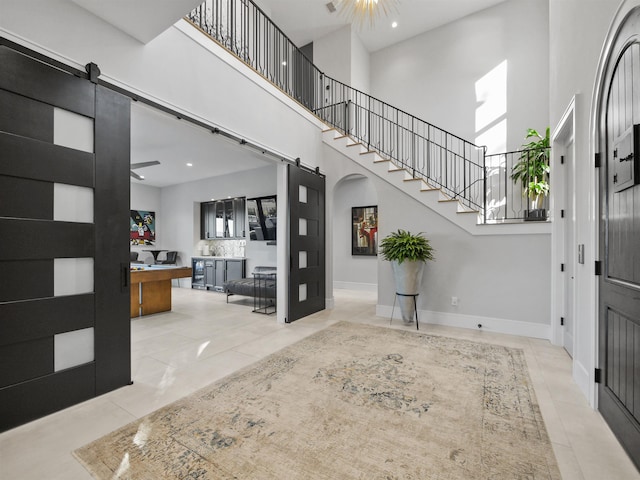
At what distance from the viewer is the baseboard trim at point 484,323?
162 inches

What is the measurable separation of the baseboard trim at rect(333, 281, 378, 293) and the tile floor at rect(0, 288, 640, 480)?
2.83 m

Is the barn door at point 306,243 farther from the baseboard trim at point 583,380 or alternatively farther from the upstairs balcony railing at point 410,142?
the baseboard trim at point 583,380

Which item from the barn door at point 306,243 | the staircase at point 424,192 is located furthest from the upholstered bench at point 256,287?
the staircase at point 424,192

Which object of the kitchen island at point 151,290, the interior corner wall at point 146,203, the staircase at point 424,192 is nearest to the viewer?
the staircase at point 424,192

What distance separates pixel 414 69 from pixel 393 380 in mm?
7750

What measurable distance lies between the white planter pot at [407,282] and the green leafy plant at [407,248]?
101mm

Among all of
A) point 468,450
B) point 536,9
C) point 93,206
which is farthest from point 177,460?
point 536,9

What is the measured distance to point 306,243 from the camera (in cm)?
523

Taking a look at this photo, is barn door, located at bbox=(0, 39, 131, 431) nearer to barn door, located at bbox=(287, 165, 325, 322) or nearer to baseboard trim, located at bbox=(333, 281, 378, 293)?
barn door, located at bbox=(287, 165, 325, 322)

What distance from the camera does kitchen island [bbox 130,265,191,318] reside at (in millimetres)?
5150

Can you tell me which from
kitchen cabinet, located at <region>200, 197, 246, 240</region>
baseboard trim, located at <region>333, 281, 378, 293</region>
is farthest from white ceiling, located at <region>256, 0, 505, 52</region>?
baseboard trim, located at <region>333, 281, 378, 293</region>

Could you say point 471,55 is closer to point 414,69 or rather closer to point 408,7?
point 414,69

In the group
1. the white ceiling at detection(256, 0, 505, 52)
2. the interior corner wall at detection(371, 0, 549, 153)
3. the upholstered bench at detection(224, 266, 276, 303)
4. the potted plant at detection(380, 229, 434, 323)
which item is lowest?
the upholstered bench at detection(224, 266, 276, 303)

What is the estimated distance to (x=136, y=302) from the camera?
5.30 meters
